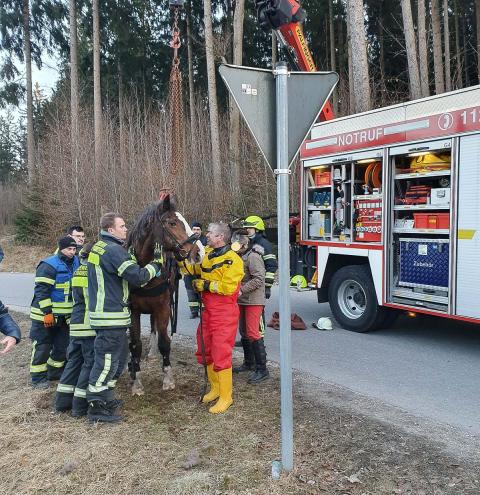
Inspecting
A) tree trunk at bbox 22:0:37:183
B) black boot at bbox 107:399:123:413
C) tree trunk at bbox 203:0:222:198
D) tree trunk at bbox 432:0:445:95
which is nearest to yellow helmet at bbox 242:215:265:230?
black boot at bbox 107:399:123:413

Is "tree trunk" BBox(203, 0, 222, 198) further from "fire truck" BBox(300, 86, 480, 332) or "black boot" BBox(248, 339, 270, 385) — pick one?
"black boot" BBox(248, 339, 270, 385)

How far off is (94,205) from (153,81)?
36.2 feet

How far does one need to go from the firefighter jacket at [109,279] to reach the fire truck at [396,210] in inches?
160

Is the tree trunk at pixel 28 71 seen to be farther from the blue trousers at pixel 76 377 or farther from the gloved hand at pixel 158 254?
the gloved hand at pixel 158 254

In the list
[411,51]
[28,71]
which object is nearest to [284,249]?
[411,51]

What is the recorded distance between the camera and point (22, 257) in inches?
A: 827

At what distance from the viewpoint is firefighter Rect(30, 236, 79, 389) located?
5398mm

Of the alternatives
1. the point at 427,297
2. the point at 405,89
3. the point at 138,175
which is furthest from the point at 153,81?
the point at 427,297

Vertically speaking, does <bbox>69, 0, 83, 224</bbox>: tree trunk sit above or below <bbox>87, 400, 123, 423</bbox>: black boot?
above

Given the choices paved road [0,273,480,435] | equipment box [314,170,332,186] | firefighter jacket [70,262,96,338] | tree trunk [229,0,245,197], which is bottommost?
paved road [0,273,480,435]

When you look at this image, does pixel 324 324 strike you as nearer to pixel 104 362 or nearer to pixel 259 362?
pixel 259 362

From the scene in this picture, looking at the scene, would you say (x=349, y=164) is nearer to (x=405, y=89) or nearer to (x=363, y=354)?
(x=363, y=354)

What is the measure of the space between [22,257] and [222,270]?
18607 millimetres

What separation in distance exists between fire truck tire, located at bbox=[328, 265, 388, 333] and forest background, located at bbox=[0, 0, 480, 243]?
776 cm
